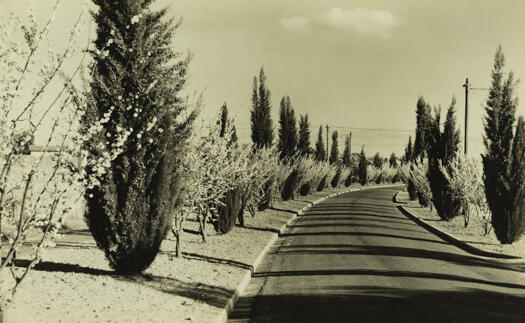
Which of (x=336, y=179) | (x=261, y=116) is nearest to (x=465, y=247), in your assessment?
(x=261, y=116)

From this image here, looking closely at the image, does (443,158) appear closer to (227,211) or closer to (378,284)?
(227,211)

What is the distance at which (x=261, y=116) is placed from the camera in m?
30.5

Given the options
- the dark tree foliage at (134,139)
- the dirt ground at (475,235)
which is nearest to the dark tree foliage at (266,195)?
the dirt ground at (475,235)

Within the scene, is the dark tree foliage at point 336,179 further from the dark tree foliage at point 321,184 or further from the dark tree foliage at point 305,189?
the dark tree foliage at point 305,189

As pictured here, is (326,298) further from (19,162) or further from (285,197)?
(285,197)

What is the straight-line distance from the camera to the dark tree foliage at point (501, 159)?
15.2m

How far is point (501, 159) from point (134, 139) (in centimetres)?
1190

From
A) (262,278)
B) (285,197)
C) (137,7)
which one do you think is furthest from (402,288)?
(285,197)

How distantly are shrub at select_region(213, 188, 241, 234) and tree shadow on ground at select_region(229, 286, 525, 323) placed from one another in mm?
7300

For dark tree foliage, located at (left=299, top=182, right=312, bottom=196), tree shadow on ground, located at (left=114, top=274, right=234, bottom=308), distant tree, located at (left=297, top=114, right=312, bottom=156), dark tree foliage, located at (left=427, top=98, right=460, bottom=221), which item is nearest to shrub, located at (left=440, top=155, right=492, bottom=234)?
dark tree foliage, located at (left=427, top=98, right=460, bottom=221)

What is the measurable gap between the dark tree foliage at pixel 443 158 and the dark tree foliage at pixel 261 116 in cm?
1015

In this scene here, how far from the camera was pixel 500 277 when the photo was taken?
34.6 feet

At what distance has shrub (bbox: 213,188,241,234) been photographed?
15.8 m

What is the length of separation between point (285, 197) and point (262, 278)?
23.5 m
